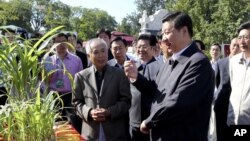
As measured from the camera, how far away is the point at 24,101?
2.23 metres

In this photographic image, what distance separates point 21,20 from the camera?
158ft

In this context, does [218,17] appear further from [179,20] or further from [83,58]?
[179,20]

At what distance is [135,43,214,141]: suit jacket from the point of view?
2381 millimetres

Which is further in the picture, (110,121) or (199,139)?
(110,121)

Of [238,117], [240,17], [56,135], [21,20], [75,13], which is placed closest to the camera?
[56,135]

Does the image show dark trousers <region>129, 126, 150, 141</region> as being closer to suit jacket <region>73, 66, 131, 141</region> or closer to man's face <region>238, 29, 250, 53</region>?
suit jacket <region>73, 66, 131, 141</region>

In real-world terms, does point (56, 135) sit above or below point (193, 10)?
below

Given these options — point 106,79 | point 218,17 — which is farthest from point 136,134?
point 218,17

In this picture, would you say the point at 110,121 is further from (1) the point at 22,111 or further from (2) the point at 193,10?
(2) the point at 193,10

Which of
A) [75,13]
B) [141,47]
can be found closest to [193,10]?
[141,47]

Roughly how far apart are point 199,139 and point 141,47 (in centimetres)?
176

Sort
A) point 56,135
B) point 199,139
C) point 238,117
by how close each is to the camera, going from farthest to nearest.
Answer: point 238,117 < point 199,139 < point 56,135

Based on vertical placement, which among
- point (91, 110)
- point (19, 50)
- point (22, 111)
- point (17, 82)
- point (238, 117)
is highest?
point (19, 50)

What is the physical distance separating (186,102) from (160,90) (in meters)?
0.32
